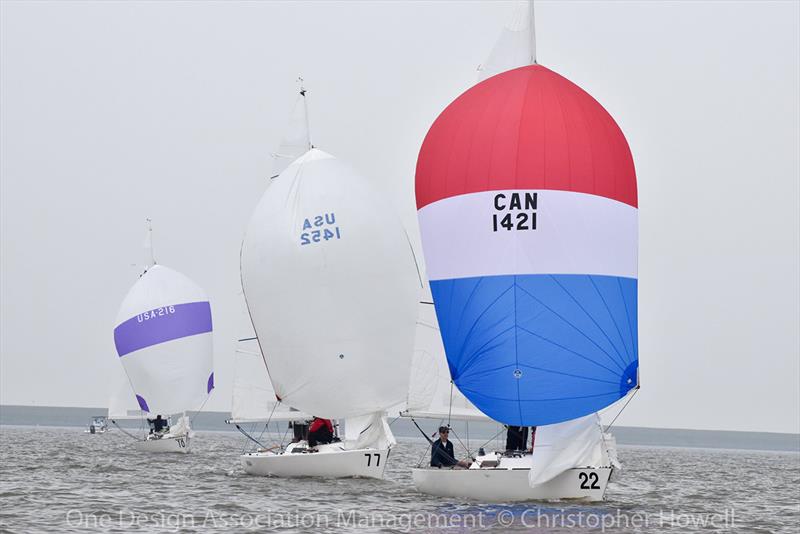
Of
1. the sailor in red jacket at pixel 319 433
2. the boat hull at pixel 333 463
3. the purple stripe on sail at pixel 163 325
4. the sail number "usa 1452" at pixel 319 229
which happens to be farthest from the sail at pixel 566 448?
the purple stripe on sail at pixel 163 325

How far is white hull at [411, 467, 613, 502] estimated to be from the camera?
24.9m

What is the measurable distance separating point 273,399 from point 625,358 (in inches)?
718

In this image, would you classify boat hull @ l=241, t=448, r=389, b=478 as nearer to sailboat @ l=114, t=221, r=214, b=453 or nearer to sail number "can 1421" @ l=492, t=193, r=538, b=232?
sail number "can 1421" @ l=492, t=193, r=538, b=232

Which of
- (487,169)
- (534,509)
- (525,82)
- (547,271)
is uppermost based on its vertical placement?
(525,82)

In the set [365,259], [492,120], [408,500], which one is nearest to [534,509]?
[408,500]

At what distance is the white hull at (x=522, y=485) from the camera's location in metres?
24.9

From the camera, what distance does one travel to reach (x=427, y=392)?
29703 millimetres

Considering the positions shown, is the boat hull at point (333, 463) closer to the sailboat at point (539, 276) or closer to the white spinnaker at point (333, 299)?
the white spinnaker at point (333, 299)

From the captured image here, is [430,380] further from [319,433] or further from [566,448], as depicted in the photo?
[319,433]

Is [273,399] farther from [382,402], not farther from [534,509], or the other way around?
[534,509]

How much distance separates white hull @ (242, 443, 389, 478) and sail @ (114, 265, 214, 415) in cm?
2004

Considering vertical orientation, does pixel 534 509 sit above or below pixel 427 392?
below

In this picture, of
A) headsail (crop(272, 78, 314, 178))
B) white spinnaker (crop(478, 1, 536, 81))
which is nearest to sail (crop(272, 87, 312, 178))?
headsail (crop(272, 78, 314, 178))

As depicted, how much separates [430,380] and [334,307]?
159 inches
